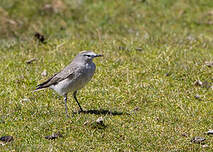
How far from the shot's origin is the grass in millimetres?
9984

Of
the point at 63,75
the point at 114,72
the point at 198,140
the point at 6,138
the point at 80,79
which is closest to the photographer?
the point at 6,138

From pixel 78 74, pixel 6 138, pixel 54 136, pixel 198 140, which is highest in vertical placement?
pixel 78 74

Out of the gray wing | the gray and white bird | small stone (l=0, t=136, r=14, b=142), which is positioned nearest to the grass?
small stone (l=0, t=136, r=14, b=142)

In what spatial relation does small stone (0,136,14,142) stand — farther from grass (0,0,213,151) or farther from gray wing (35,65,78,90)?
gray wing (35,65,78,90)

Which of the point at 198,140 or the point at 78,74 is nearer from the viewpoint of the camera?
the point at 198,140

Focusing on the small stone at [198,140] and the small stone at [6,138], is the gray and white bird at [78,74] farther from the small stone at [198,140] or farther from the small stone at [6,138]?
the small stone at [198,140]

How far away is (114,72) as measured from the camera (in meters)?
13.8

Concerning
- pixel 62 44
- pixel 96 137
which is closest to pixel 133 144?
pixel 96 137

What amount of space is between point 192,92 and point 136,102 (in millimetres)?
1822

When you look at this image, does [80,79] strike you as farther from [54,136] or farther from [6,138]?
[6,138]

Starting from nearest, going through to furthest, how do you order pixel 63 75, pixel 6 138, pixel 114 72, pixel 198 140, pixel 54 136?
pixel 6 138 < pixel 54 136 < pixel 198 140 < pixel 63 75 < pixel 114 72

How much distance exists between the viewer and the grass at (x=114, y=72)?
32.8 ft

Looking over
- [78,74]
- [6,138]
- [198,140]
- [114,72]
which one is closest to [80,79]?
[78,74]

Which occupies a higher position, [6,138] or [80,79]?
[80,79]
